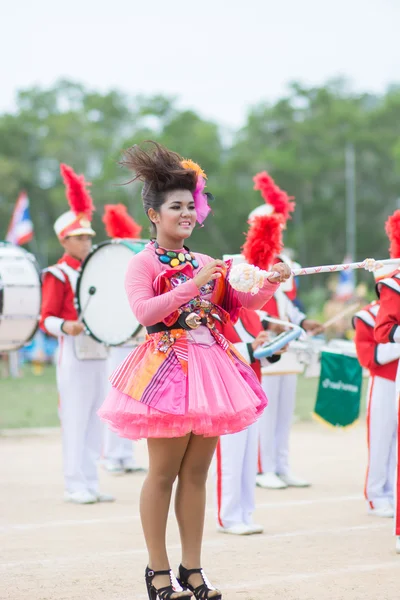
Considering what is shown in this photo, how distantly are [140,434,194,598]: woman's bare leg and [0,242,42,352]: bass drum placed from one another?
13.0 ft

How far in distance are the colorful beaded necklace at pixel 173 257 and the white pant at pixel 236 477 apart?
6.52 ft

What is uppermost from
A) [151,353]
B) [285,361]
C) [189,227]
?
[189,227]

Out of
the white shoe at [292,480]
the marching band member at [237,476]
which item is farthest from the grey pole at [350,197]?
the marching band member at [237,476]

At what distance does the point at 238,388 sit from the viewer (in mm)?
4379

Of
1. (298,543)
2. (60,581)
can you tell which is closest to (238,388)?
(60,581)

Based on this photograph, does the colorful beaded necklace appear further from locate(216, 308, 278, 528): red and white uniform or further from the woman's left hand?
locate(216, 308, 278, 528): red and white uniform

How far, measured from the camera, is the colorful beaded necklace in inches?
177

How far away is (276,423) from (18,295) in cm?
246

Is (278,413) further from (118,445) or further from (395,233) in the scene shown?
(395,233)

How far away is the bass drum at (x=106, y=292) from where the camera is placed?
7.32 meters

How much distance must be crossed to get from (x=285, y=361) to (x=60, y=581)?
3.55 meters

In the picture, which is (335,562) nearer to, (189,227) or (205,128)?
(189,227)

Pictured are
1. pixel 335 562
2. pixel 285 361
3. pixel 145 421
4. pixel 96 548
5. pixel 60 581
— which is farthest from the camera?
pixel 285 361

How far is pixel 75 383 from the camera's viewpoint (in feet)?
24.3
